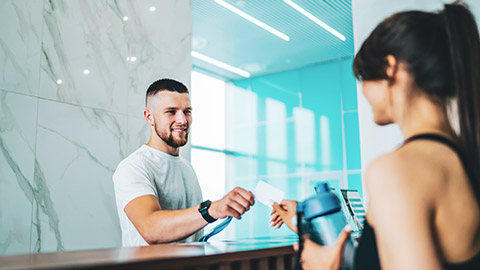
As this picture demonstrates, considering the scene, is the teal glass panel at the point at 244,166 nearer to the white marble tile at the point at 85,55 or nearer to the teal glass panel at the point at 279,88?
the teal glass panel at the point at 279,88

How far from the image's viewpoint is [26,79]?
8.82 feet

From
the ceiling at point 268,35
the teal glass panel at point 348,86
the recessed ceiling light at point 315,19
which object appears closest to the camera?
the recessed ceiling light at point 315,19

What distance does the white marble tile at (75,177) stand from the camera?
2.74 m

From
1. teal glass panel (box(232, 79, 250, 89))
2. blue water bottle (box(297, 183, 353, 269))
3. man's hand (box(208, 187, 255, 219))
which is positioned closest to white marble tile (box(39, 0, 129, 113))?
man's hand (box(208, 187, 255, 219))

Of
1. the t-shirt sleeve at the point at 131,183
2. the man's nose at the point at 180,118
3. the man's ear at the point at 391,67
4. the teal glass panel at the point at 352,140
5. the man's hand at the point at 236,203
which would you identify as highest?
the teal glass panel at the point at 352,140

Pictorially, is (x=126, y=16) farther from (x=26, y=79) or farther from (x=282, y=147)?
(x=282, y=147)

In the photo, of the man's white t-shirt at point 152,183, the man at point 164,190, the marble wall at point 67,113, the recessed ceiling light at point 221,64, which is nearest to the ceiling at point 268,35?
the recessed ceiling light at point 221,64

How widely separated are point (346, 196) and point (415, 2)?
5.65 feet

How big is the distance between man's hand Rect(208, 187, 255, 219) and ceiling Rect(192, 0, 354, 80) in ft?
17.3

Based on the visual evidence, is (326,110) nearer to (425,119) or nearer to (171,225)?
(171,225)

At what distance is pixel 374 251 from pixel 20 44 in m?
2.52

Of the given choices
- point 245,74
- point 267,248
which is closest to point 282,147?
point 245,74

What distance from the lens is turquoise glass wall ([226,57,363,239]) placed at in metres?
9.28

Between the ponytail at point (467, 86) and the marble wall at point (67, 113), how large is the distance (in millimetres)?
2473
